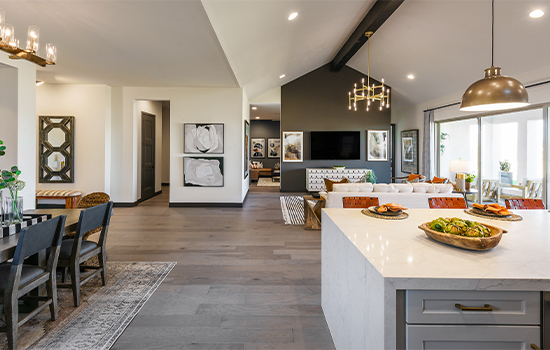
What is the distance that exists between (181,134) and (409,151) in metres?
7.18

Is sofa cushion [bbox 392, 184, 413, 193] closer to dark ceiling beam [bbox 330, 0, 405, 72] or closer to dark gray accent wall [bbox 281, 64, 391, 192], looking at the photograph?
dark ceiling beam [bbox 330, 0, 405, 72]

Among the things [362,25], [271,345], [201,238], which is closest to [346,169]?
[362,25]

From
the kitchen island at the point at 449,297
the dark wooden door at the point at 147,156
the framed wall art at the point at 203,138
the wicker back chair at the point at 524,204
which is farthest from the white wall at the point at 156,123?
the wicker back chair at the point at 524,204

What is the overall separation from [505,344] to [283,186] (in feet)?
26.9

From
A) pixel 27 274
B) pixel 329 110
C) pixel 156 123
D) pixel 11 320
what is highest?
pixel 329 110

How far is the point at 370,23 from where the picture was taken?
212 inches

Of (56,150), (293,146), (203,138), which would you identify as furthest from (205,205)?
(293,146)

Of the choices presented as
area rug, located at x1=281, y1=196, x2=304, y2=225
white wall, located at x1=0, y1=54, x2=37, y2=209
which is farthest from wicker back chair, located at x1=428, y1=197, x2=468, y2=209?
white wall, located at x1=0, y1=54, x2=37, y2=209

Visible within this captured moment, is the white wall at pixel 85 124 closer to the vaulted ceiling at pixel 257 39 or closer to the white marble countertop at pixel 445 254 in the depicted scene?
the vaulted ceiling at pixel 257 39

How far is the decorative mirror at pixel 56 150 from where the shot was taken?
621 centimetres

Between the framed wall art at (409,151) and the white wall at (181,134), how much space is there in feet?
18.5

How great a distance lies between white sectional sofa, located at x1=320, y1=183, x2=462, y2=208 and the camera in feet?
14.6

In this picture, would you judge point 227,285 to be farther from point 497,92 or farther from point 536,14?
point 536,14

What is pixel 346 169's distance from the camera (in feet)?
29.2
